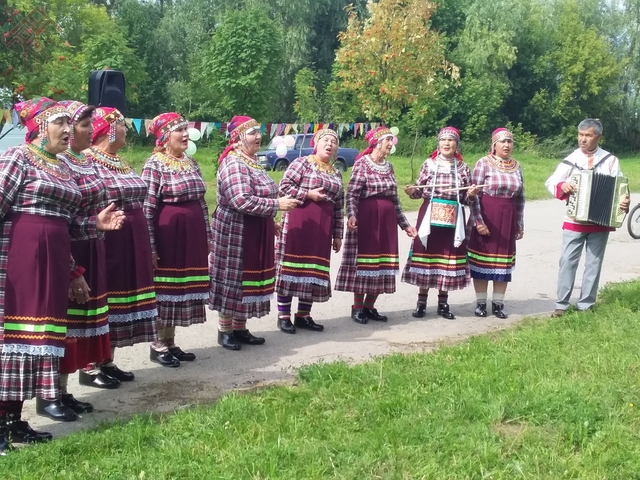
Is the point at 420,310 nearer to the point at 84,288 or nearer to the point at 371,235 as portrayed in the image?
the point at 371,235

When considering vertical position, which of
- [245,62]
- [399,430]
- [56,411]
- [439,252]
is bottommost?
[56,411]

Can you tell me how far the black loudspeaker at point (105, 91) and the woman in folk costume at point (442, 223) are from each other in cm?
308

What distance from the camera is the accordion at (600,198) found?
7.11m

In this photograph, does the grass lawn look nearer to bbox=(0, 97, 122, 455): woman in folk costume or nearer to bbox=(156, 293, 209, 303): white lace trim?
bbox=(156, 293, 209, 303): white lace trim

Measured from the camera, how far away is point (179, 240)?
5.90m

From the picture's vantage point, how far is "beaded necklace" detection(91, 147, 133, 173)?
17.2ft

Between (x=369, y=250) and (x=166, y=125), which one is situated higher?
(x=166, y=125)

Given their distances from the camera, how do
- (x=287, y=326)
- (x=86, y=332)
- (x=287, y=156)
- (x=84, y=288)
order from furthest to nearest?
(x=287, y=156) → (x=287, y=326) → (x=86, y=332) → (x=84, y=288)

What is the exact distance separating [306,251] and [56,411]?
300 centimetres

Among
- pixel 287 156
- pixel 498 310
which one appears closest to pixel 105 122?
pixel 498 310

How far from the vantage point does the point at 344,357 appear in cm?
634

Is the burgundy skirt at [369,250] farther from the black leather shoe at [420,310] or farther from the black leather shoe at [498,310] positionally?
the black leather shoe at [498,310]

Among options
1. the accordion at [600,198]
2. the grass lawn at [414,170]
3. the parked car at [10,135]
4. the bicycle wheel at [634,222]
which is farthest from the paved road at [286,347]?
the grass lawn at [414,170]

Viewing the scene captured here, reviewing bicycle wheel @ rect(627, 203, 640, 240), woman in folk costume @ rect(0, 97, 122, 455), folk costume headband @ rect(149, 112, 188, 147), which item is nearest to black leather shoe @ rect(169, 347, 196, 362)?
folk costume headband @ rect(149, 112, 188, 147)
